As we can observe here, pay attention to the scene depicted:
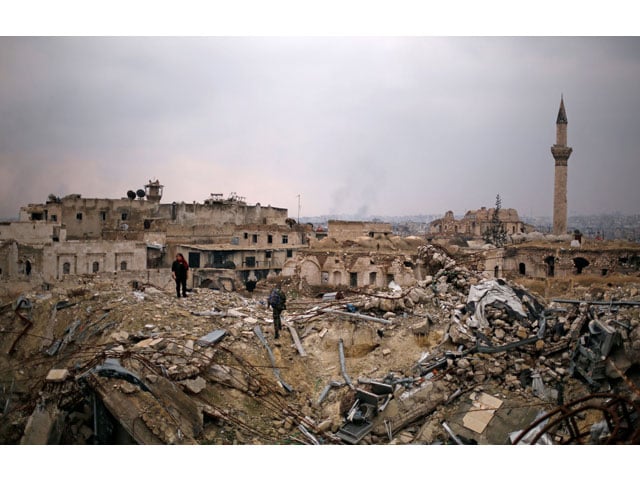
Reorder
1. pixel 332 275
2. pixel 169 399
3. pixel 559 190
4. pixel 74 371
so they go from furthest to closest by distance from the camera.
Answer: pixel 332 275 → pixel 559 190 → pixel 74 371 → pixel 169 399

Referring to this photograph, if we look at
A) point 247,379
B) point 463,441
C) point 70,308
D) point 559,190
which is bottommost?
point 463,441

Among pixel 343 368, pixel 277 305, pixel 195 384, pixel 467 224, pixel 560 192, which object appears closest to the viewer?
pixel 195 384

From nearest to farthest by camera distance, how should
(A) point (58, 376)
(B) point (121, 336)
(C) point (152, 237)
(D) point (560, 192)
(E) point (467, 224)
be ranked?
1. (A) point (58, 376)
2. (B) point (121, 336)
3. (D) point (560, 192)
4. (C) point (152, 237)
5. (E) point (467, 224)

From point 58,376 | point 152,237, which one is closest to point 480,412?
point 58,376

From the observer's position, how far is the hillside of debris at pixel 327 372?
Result: 15.9 feet

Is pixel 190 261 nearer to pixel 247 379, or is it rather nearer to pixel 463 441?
pixel 247 379

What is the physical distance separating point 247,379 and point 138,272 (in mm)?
14365

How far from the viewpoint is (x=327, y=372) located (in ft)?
20.8

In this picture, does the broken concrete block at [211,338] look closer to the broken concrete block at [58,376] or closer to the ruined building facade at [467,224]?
the broken concrete block at [58,376]

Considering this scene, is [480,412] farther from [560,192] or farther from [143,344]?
[560,192]

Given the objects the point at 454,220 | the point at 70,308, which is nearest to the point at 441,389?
the point at 70,308

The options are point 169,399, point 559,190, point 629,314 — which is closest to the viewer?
point 169,399

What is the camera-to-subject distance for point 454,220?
3912 cm

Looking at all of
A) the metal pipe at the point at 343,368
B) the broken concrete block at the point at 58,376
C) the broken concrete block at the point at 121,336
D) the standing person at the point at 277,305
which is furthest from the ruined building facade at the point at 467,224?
the broken concrete block at the point at 58,376
